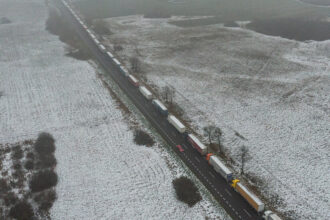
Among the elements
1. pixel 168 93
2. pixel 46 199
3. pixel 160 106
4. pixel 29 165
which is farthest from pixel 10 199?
pixel 168 93

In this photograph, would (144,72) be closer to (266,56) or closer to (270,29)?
(266,56)

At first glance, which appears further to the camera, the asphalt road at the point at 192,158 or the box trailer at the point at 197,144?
the box trailer at the point at 197,144

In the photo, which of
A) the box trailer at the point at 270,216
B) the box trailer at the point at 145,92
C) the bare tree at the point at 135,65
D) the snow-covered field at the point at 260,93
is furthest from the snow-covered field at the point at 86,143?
the snow-covered field at the point at 260,93

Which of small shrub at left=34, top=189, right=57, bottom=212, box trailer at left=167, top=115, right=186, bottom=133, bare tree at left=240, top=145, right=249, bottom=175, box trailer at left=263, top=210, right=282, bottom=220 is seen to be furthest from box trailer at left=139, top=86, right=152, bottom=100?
box trailer at left=263, top=210, right=282, bottom=220

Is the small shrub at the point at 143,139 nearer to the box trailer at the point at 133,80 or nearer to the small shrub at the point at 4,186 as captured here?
the box trailer at the point at 133,80

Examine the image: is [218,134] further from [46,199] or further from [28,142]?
[28,142]

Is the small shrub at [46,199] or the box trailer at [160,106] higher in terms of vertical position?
the box trailer at [160,106]
